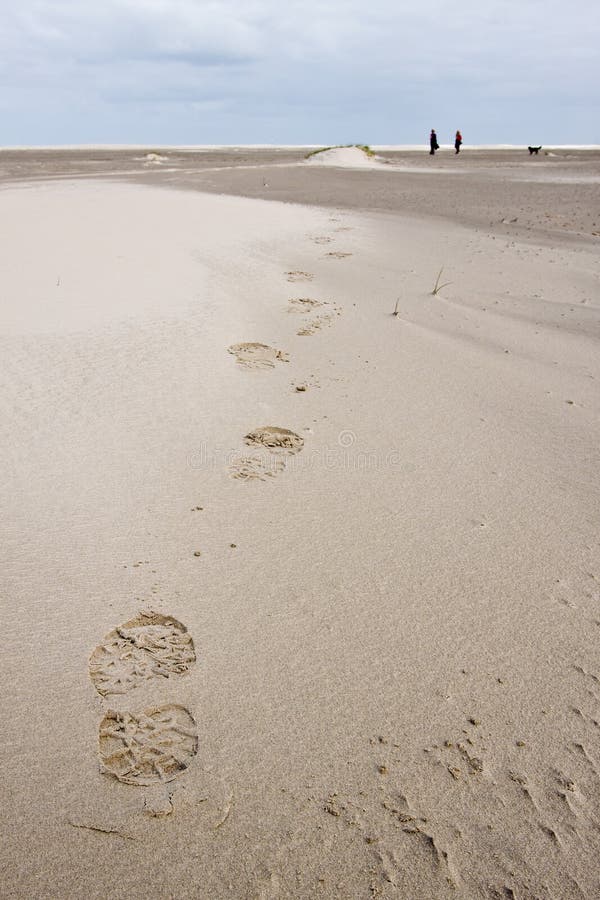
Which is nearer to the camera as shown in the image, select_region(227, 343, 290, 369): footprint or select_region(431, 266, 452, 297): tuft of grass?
select_region(227, 343, 290, 369): footprint

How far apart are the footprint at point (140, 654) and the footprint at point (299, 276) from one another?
3722 mm

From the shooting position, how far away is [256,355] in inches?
135

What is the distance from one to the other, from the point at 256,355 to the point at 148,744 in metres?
2.35

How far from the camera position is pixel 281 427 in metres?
2.72

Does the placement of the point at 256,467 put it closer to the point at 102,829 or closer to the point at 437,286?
the point at 102,829

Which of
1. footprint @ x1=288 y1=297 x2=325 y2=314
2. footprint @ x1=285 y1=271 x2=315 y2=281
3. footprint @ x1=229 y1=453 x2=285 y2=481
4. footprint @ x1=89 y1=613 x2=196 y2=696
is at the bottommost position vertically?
footprint @ x1=89 y1=613 x2=196 y2=696

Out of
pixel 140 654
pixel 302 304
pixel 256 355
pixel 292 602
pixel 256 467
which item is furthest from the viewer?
pixel 302 304

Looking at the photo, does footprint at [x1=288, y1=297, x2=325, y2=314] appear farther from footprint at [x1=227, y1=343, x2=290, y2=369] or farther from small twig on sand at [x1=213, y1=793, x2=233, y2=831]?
small twig on sand at [x1=213, y1=793, x2=233, y2=831]

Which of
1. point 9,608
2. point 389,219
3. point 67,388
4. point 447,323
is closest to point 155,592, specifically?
point 9,608

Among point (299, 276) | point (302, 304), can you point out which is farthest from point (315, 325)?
point (299, 276)

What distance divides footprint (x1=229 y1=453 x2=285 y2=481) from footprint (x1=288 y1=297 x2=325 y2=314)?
1.93 m

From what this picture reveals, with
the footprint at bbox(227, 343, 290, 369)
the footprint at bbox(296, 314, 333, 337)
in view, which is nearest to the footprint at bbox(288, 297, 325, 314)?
the footprint at bbox(296, 314, 333, 337)

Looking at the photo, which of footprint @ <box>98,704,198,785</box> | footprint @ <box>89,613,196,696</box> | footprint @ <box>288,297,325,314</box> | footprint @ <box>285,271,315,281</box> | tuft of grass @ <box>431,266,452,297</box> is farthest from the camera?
footprint @ <box>285,271,315,281</box>

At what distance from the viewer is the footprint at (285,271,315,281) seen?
195 inches
